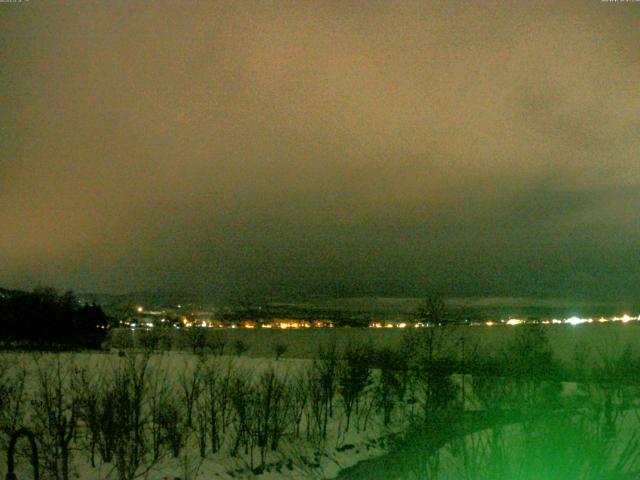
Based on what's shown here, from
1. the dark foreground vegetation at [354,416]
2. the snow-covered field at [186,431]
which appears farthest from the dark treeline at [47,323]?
the snow-covered field at [186,431]

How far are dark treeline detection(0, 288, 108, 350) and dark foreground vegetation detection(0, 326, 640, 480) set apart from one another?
18548 millimetres

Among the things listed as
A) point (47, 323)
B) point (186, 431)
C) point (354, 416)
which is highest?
point (47, 323)

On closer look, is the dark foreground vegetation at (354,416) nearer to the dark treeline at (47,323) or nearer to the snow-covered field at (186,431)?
the snow-covered field at (186,431)

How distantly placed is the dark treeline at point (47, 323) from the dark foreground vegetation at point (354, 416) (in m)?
18.5

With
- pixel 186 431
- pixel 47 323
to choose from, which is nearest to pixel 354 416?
pixel 186 431

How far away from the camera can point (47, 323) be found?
53625 mm

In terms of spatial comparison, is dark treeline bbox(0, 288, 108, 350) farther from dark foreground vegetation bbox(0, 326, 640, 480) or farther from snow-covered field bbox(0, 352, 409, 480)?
snow-covered field bbox(0, 352, 409, 480)

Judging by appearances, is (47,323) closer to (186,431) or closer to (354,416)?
(354,416)

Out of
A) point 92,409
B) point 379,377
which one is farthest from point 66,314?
point 92,409

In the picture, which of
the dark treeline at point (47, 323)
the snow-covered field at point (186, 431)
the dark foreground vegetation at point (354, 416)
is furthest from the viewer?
the dark treeline at point (47, 323)

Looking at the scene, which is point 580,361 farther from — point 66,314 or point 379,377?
point 66,314

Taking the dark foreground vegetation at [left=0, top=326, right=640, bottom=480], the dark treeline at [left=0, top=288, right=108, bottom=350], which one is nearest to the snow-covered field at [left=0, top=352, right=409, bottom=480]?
the dark foreground vegetation at [left=0, top=326, right=640, bottom=480]

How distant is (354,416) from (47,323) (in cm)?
3575

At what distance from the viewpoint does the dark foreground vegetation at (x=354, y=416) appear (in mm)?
4965
